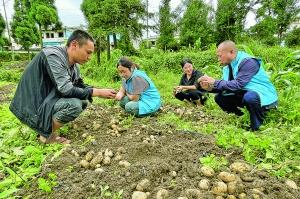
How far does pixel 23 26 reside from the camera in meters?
30.4

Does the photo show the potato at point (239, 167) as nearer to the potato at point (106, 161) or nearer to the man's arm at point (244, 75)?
the potato at point (106, 161)

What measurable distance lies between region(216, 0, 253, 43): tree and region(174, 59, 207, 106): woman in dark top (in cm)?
2034

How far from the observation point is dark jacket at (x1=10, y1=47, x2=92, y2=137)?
345 centimetres

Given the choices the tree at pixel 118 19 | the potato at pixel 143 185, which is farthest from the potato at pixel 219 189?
the tree at pixel 118 19

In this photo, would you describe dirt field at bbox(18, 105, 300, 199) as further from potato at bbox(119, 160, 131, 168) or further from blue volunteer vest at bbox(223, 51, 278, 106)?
blue volunteer vest at bbox(223, 51, 278, 106)

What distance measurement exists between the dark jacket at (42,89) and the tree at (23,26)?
2748cm

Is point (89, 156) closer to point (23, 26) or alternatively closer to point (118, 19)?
point (118, 19)

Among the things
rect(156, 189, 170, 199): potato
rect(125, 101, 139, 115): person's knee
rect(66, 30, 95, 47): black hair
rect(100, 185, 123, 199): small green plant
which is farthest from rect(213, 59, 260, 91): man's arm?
rect(100, 185, 123, 199): small green plant

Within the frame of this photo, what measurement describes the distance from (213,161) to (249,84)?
183 cm

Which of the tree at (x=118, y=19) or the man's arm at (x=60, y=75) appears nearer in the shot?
the man's arm at (x=60, y=75)

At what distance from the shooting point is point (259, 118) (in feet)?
13.9

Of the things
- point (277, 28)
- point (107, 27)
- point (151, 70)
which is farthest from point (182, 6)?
point (151, 70)

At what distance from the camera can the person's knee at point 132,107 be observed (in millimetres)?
4785

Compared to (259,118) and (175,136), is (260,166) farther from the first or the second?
(259,118)
